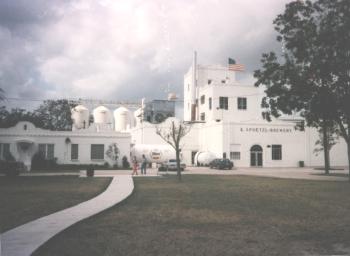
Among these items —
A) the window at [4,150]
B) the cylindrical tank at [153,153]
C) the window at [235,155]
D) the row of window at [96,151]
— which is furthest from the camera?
the window at [235,155]

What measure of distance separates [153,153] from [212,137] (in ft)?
30.9

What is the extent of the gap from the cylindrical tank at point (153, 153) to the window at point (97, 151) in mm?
5886

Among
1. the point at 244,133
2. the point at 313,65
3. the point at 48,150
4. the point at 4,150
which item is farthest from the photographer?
the point at 244,133

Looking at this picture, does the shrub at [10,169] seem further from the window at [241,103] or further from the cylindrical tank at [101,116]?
the cylindrical tank at [101,116]

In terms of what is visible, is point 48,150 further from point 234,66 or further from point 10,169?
point 234,66

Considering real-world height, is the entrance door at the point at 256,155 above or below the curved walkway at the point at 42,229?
above

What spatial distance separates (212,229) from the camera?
1081cm

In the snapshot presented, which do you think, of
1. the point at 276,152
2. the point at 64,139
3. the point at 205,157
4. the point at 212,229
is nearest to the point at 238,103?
the point at 276,152

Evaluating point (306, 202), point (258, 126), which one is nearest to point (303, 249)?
point (306, 202)

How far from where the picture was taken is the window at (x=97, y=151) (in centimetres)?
5097

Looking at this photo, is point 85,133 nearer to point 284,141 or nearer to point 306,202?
point 284,141

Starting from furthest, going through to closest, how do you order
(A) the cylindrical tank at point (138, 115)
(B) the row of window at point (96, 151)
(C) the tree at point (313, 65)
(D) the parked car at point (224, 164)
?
(A) the cylindrical tank at point (138, 115) → (D) the parked car at point (224, 164) → (B) the row of window at point (96, 151) → (C) the tree at point (313, 65)

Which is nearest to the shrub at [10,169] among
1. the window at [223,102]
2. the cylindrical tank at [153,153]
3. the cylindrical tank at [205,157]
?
the cylindrical tank at [153,153]

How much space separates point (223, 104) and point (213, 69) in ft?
41.8
